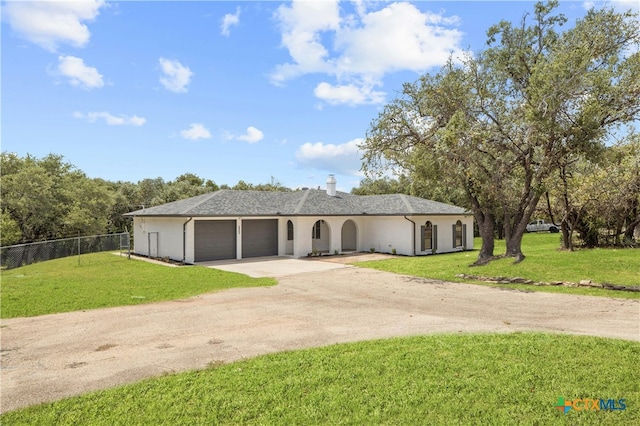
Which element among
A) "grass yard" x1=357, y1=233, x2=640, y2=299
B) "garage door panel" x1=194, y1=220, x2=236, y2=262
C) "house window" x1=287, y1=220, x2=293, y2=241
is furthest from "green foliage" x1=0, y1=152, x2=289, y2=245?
"grass yard" x1=357, y1=233, x2=640, y2=299

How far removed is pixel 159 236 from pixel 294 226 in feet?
26.2

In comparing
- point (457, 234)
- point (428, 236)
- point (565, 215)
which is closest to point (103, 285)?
point (428, 236)

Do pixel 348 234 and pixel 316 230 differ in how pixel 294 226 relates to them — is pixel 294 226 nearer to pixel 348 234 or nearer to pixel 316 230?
pixel 316 230

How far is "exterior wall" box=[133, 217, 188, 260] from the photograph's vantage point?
69.8 feet

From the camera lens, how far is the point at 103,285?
13188 millimetres

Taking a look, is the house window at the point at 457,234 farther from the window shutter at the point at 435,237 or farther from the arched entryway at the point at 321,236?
the arched entryway at the point at 321,236

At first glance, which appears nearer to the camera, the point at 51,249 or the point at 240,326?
the point at 240,326

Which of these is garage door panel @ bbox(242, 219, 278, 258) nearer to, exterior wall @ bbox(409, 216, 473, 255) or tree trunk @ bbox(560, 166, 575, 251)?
exterior wall @ bbox(409, 216, 473, 255)

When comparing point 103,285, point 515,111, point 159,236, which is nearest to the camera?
point 103,285

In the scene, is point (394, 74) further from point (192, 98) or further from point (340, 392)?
point (340, 392)

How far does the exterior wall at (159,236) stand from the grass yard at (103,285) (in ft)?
7.73

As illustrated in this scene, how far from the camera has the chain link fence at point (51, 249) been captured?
18.7m

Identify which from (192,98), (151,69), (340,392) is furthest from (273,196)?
(340,392)

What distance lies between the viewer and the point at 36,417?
14.1 ft
